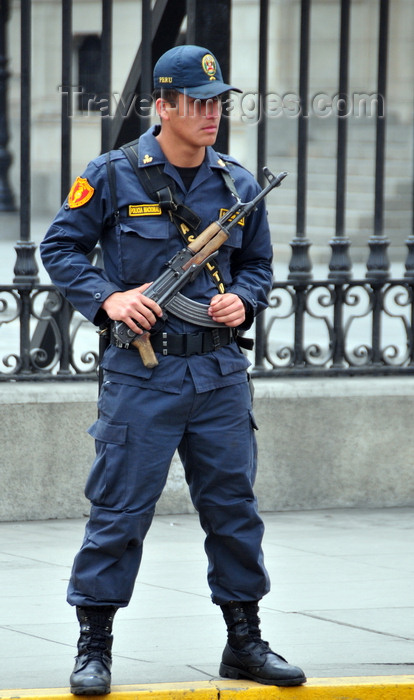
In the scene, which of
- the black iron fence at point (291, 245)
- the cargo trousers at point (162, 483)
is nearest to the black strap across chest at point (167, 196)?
the cargo trousers at point (162, 483)

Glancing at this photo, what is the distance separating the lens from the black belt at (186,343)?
4.43m

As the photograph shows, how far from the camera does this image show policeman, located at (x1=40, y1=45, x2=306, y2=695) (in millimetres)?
4367

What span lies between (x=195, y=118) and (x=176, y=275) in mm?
510

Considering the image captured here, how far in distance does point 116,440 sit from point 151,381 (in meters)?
0.22

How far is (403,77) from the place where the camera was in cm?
2209

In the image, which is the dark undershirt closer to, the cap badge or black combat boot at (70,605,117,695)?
the cap badge

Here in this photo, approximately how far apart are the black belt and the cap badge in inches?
32.9

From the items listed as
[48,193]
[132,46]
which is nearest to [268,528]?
[48,193]

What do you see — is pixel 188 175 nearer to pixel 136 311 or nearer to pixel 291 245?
pixel 136 311

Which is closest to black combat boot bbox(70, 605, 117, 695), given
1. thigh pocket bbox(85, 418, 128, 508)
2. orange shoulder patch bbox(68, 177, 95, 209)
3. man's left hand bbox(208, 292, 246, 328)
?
thigh pocket bbox(85, 418, 128, 508)

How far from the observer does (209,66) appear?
444 cm

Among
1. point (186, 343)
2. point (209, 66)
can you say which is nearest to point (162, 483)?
point (186, 343)

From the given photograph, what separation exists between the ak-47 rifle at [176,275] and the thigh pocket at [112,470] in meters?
0.25

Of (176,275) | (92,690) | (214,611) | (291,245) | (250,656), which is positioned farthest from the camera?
(291,245)
